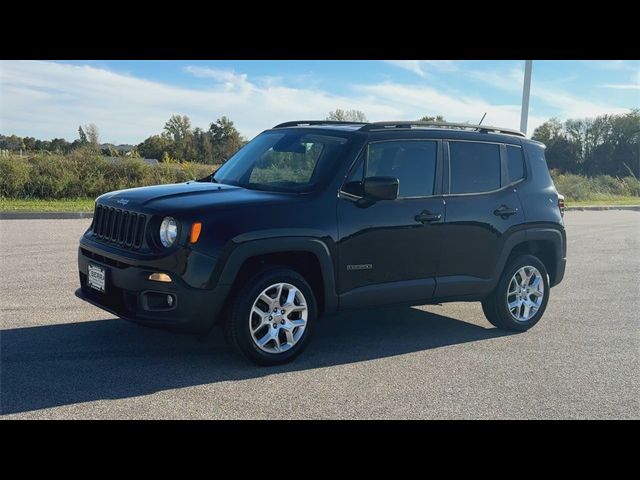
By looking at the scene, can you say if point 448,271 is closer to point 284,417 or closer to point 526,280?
point 526,280

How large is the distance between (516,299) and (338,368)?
8.24 feet

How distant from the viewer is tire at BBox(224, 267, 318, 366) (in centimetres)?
539

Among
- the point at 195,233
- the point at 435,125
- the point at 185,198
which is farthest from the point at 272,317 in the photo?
the point at 435,125

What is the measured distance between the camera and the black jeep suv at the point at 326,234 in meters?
5.28

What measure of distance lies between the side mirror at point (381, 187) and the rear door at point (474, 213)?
0.88m

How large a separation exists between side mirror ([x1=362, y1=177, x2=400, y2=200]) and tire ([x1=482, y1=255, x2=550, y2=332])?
1.93 metres

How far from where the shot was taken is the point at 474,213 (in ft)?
22.1

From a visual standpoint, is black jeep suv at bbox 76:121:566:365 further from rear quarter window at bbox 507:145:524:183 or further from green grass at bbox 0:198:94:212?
green grass at bbox 0:198:94:212

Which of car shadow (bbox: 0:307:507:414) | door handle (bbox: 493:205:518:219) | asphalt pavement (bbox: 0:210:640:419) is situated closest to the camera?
asphalt pavement (bbox: 0:210:640:419)

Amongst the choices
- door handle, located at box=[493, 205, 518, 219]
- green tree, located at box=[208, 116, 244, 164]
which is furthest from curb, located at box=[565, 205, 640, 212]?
door handle, located at box=[493, 205, 518, 219]

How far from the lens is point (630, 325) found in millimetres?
7828

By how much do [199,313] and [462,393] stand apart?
208 centimetres

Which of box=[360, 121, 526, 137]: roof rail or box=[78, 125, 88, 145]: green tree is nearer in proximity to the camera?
box=[360, 121, 526, 137]: roof rail

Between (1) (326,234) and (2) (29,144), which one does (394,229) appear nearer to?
(1) (326,234)
